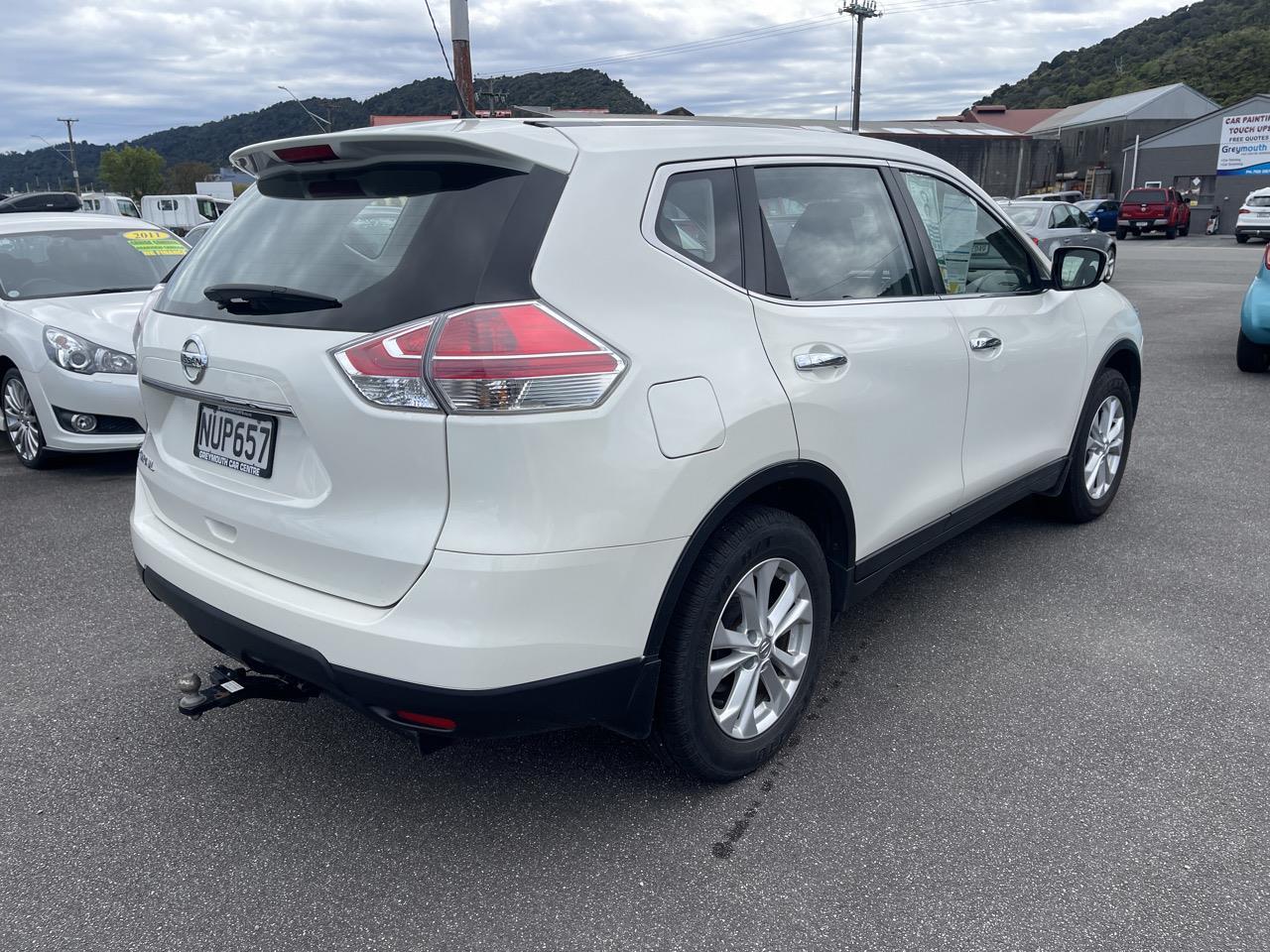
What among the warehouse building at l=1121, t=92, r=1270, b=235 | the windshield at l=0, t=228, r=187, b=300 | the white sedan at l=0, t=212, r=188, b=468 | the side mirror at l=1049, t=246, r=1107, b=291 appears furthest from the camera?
the warehouse building at l=1121, t=92, r=1270, b=235

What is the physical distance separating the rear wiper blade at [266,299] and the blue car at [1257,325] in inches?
328

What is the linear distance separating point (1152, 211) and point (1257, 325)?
31789 mm

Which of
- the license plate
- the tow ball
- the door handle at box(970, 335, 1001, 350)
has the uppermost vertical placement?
the door handle at box(970, 335, 1001, 350)

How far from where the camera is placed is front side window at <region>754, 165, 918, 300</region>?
2.75m

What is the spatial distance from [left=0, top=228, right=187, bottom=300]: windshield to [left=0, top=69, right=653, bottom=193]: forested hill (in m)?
1.60

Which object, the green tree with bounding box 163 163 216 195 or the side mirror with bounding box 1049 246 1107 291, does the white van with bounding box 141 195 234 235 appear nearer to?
the side mirror with bounding box 1049 246 1107 291

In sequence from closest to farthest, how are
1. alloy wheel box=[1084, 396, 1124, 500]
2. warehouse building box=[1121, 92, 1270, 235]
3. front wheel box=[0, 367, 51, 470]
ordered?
alloy wheel box=[1084, 396, 1124, 500]
front wheel box=[0, 367, 51, 470]
warehouse building box=[1121, 92, 1270, 235]

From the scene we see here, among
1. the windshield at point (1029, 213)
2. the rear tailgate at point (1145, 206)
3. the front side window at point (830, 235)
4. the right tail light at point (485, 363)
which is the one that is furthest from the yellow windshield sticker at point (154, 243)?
the rear tailgate at point (1145, 206)

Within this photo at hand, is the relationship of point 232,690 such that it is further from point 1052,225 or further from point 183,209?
point 183,209

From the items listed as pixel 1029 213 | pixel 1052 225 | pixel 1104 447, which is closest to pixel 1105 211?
pixel 1052 225

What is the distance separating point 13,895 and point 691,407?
204 centimetres

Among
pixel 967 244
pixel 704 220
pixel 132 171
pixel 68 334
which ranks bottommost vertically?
pixel 68 334

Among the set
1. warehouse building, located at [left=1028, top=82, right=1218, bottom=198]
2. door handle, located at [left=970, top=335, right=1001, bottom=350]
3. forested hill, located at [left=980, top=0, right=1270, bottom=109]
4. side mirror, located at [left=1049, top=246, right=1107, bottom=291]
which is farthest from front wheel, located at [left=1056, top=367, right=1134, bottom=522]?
forested hill, located at [left=980, top=0, right=1270, bottom=109]

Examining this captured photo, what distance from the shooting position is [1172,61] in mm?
79688
